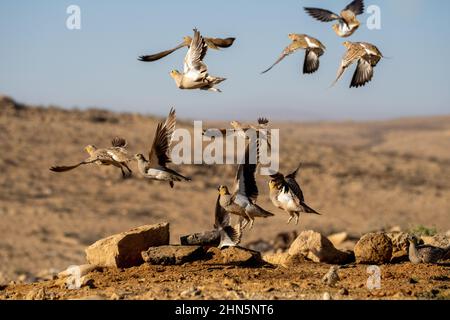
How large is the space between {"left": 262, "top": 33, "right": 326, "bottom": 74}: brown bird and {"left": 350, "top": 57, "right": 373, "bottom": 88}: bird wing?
20.1 inches

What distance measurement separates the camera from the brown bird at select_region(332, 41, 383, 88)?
36.2 ft

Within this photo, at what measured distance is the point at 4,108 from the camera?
1368 inches

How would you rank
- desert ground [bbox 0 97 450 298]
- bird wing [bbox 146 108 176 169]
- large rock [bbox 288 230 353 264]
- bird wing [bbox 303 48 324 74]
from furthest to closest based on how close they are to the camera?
desert ground [bbox 0 97 450 298], large rock [bbox 288 230 353 264], bird wing [bbox 303 48 324 74], bird wing [bbox 146 108 176 169]

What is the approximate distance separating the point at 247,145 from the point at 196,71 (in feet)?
3.64

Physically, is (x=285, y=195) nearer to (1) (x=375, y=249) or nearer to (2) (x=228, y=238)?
(2) (x=228, y=238)

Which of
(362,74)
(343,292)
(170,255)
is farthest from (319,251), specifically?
(343,292)

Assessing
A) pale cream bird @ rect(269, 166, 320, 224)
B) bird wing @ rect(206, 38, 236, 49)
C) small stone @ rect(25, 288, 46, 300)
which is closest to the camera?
small stone @ rect(25, 288, 46, 300)

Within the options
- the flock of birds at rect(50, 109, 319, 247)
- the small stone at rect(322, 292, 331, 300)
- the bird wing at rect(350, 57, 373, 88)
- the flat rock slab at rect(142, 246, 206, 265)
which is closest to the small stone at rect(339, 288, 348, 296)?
the small stone at rect(322, 292, 331, 300)

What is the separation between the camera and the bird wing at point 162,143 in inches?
398

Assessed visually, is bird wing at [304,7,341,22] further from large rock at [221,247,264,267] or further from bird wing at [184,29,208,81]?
large rock at [221,247,264,267]

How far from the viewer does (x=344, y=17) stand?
1086 centimetres

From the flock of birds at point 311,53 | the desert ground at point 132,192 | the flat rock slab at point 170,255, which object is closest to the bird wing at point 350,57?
the flock of birds at point 311,53

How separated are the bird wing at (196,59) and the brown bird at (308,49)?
1.29 meters
